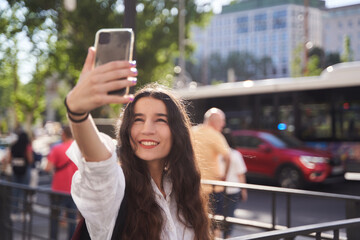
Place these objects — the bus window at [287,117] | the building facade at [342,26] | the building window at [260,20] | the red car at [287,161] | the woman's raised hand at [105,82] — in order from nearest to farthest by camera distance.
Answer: the woman's raised hand at [105,82], the red car at [287,161], the bus window at [287,117], the building facade at [342,26], the building window at [260,20]

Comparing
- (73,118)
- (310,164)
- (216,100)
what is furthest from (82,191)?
(216,100)

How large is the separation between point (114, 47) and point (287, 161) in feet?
34.3

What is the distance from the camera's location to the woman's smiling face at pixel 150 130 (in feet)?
5.89

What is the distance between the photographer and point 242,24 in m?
73.1

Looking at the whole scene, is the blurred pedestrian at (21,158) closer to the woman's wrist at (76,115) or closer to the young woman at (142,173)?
the young woman at (142,173)

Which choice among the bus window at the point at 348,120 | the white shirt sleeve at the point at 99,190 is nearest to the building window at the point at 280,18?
the bus window at the point at 348,120

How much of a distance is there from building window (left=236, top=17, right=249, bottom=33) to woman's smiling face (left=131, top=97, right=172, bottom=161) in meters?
68.1

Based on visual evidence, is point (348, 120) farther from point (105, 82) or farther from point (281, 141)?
point (105, 82)

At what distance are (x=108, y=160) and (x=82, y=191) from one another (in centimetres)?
15

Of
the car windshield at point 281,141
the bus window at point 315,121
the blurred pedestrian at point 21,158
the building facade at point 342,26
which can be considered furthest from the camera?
the building facade at point 342,26

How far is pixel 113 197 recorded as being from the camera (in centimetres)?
150

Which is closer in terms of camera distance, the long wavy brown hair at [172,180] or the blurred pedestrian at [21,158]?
the long wavy brown hair at [172,180]

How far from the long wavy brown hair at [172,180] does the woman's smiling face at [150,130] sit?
21mm

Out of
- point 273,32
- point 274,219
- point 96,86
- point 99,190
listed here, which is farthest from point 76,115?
point 273,32
